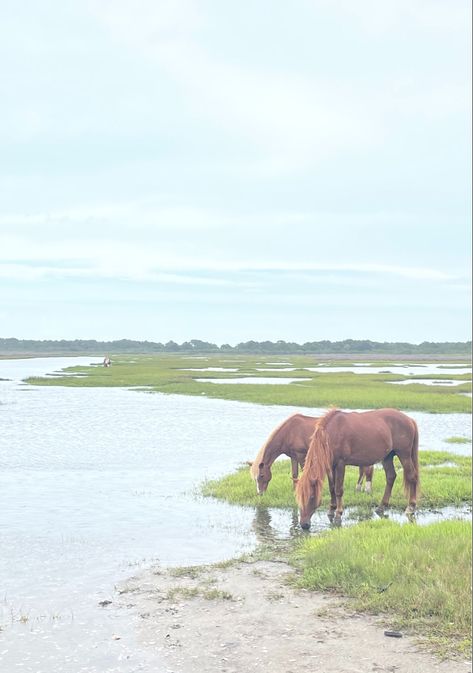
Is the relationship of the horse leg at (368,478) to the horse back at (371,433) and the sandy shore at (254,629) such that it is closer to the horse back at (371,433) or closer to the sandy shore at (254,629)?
the horse back at (371,433)

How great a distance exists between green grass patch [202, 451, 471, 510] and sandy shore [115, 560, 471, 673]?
5.67 meters

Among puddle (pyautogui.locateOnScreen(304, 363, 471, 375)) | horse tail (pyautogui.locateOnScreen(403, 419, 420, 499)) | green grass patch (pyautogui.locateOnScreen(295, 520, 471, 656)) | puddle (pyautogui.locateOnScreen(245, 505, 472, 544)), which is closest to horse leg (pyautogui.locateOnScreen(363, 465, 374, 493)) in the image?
puddle (pyautogui.locateOnScreen(245, 505, 472, 544))

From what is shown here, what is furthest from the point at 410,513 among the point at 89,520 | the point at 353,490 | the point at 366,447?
the point at 89,520

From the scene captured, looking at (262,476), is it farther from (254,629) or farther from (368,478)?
(254,629)

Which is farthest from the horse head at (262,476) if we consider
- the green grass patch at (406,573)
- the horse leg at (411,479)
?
the green grass patch at (406,573)

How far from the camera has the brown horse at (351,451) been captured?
13.5 metres

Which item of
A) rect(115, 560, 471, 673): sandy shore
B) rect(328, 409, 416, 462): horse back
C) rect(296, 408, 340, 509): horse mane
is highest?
rect(328, 409, 416, 462): horse back

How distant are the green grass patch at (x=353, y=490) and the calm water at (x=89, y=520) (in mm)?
631

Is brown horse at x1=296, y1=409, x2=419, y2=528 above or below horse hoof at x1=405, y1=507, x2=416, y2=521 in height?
above

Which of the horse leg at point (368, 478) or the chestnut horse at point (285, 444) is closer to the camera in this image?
the chestnut horse at point (285, 444)

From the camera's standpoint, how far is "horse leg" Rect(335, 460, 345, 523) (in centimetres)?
1431

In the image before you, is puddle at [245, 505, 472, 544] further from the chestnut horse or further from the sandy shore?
the sandy shore

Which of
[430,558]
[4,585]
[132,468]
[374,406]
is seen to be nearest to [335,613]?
[430,558]

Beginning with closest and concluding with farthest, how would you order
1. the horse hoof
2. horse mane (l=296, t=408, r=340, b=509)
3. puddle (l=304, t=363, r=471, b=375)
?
horse mane (l=296, t=408, r=340, b=509) → the horse hoof → puddle (l=304, t=363, r=471, b=375)
